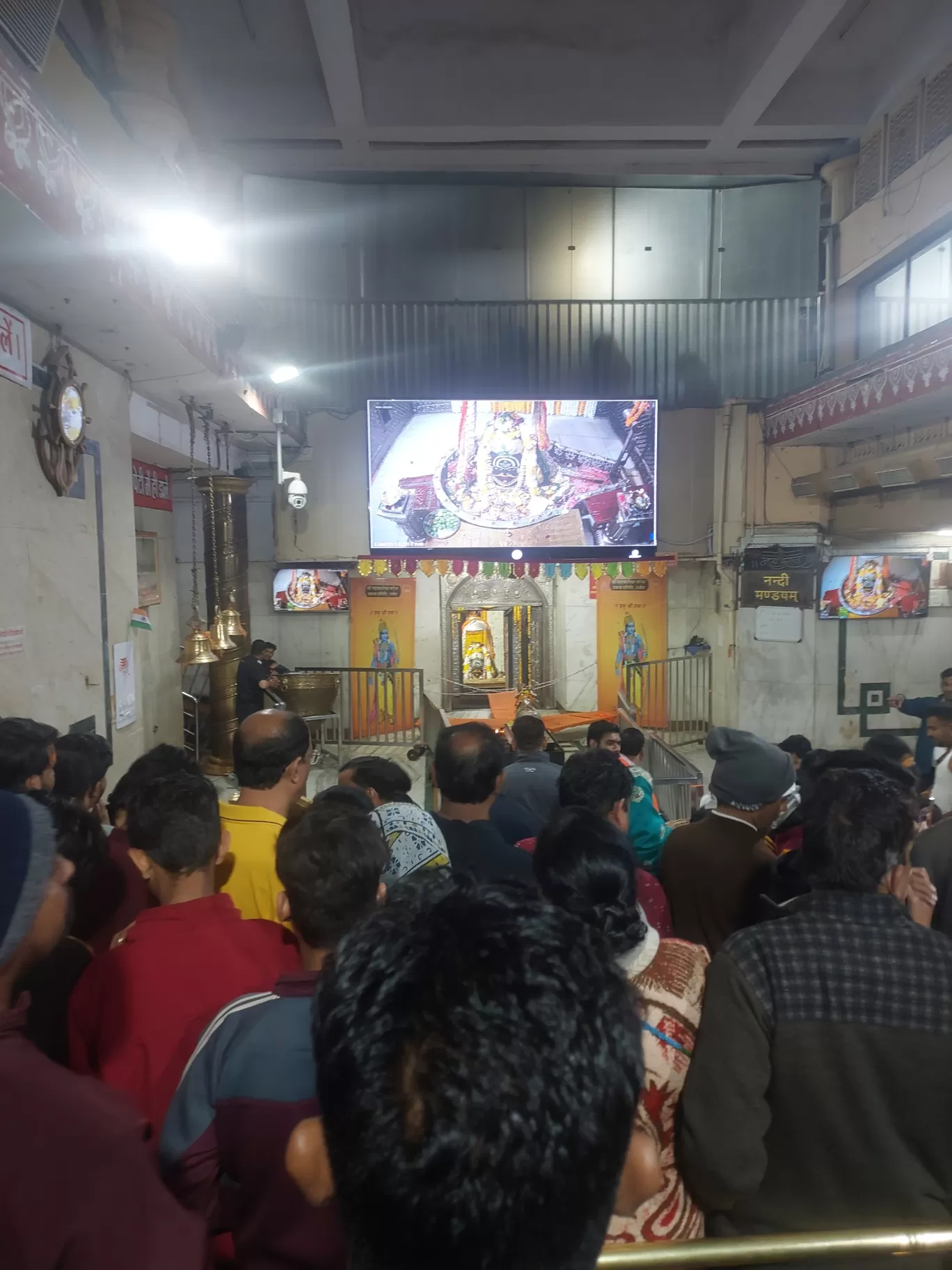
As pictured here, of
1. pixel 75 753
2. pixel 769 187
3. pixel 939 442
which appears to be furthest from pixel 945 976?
pixel 769 187

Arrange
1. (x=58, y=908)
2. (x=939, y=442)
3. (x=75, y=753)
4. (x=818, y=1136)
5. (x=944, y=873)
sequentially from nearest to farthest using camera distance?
(x=58, y=908), (x=818, y=1136), (x=944, y=873), (x=75, y=753), (x=939, y=442)

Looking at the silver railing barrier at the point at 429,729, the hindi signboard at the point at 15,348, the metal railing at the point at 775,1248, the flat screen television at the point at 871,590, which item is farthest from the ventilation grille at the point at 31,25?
the flat screen television at the point at 871,590

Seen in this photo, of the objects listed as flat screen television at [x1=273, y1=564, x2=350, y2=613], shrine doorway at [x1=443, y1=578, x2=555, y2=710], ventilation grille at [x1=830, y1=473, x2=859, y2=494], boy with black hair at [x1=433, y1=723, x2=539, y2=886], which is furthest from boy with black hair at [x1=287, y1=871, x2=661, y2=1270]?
shrine doorway at [x1=443, y1=578, x2=555, y2=710]

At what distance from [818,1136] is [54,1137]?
4.64 feet

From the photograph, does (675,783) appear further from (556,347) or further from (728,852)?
(556,347)

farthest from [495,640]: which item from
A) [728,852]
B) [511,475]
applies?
[728,852]

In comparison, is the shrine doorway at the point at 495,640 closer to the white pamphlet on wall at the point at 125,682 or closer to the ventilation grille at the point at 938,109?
the white pamphlet on wall at the point at 125,682

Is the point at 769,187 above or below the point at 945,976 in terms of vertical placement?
above

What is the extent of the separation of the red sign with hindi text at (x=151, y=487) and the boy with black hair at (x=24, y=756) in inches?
221

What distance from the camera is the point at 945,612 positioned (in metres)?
9.97

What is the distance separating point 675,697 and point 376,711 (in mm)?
4338

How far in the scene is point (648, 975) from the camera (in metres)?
1.66

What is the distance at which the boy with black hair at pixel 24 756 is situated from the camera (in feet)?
9.52

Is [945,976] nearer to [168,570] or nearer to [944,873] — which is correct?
[944,873]
